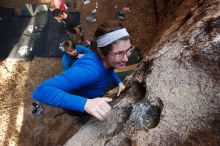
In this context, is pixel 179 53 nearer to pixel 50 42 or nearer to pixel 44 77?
pixel 44 77

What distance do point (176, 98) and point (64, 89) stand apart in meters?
0.80

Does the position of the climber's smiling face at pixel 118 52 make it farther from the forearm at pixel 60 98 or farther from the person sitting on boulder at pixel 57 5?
the person sitting on boulder at pixel 57 5

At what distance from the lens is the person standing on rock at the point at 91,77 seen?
2.12 meters

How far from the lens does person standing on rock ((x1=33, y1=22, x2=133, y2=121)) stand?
212cm

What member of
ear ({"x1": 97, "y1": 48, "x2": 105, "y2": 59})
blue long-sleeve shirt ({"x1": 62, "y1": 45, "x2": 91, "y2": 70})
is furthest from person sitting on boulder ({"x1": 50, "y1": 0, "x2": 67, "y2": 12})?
ear ({"x1": 97, "y1": 48, "x2": 105, "y2": 59})

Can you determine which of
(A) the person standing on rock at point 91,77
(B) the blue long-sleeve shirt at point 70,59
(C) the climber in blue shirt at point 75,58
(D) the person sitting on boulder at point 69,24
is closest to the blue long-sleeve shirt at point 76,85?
(A) the person standing on rock at point 91,77

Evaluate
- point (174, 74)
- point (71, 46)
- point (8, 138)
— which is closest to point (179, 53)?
point (174, 74)

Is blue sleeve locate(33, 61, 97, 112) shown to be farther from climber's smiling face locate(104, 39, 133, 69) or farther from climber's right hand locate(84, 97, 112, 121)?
climber's smiling face locate(104, 39, 133, 69)

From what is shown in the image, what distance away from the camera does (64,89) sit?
7.56 feet

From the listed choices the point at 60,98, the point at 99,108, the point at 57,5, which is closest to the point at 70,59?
the point at 60,98

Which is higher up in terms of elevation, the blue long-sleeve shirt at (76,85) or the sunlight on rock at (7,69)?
the blue long-sleeve shirt at (76,85)

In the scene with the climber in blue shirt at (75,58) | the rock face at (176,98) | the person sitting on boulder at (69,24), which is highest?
the rock face at (176,98)

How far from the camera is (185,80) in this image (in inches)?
79.6

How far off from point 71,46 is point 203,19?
2.37m
